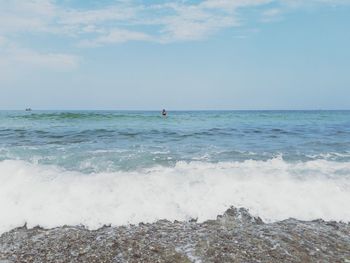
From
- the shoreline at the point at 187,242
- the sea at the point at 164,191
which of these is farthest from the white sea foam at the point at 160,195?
the shoreline at the point at 187,242

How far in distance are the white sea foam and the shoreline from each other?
1.40 feet

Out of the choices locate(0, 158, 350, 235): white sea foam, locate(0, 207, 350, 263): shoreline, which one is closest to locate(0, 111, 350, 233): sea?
locate(0, 158, 350, 235): white sea foam

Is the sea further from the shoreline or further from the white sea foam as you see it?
the shoreline

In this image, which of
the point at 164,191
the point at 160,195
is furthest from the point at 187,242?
the point at 164,191

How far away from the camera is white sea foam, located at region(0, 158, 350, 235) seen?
6621mm

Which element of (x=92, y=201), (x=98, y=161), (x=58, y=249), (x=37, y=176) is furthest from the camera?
(x=98, y=161)

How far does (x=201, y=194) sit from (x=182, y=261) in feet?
9.50

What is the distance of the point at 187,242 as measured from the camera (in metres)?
5.27

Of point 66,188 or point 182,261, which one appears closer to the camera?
point 182,261

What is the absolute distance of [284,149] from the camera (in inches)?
575

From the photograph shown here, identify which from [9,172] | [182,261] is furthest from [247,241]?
[9,172]

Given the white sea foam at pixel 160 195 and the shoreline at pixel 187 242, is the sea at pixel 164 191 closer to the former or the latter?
the white sea foam at pixel 160 195

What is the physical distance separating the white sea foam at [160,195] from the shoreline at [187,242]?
428 mm

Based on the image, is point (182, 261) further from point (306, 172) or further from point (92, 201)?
point (306, 172)
